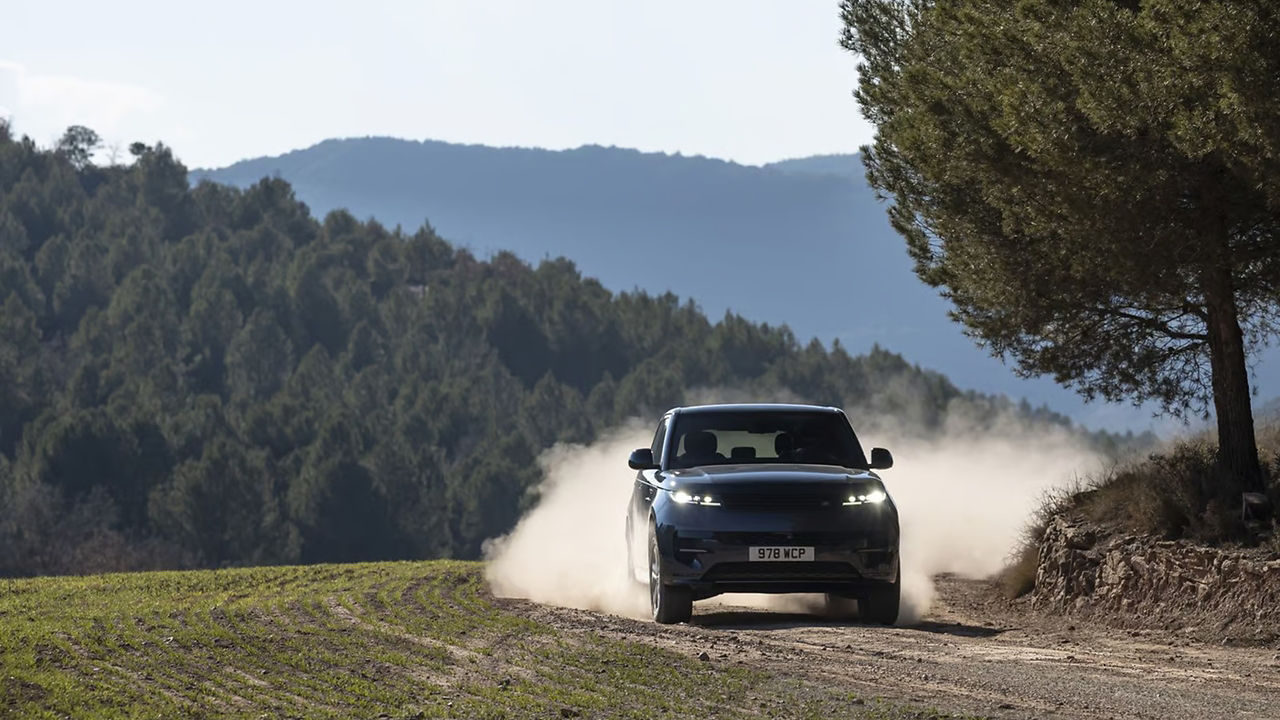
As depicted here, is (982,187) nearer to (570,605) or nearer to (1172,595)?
(1172,595)

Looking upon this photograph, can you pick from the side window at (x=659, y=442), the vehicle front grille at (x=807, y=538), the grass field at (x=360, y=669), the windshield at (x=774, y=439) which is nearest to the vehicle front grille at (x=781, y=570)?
the vehicle front grille at (x=807, y=538)

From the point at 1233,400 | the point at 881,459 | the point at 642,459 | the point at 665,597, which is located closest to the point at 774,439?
the point at 881,459

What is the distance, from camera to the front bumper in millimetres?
14734

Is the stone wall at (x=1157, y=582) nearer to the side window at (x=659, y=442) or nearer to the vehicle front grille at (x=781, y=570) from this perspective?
the vehicle front grille at (x=781, y=570)

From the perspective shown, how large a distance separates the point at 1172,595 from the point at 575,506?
14972 mm

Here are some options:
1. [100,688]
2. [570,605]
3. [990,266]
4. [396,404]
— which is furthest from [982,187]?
[396,404]

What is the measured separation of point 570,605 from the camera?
1855cm

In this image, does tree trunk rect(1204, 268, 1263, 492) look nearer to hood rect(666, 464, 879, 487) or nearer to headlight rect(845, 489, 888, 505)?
hood rect(666, 464, 879, 487)

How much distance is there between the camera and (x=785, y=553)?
14719 mm

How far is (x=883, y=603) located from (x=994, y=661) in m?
2.64

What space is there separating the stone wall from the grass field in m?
5.60

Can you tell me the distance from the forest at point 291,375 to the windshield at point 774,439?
86186 mm

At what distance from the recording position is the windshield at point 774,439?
1628 cm

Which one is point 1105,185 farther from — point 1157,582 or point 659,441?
point 659,441
